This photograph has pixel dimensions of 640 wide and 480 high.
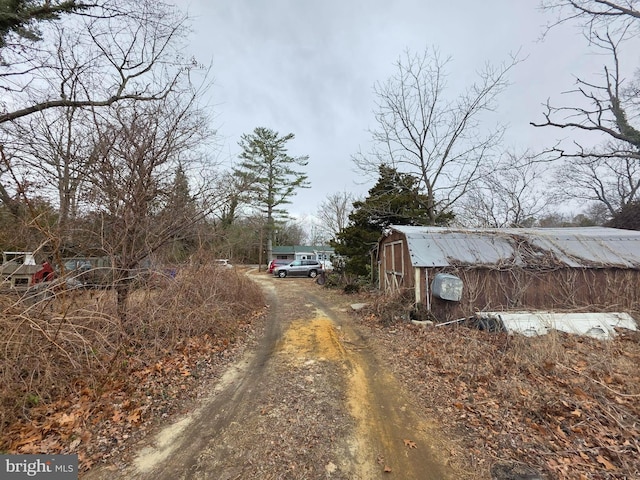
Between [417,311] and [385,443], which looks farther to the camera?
[417,311]

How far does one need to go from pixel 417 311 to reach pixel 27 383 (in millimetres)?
7835

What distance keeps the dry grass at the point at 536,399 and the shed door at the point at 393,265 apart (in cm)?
373

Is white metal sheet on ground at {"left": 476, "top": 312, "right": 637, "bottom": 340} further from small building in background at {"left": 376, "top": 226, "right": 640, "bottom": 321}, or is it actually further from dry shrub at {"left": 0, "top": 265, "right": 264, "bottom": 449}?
dry shrub at {"left": 0, "top": 265, "right": 264, "bottom": 449}

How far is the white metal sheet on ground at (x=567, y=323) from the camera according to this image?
625 centimetres

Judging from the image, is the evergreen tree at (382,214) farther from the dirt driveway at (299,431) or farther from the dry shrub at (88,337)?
the dirt driveway at (299,431)

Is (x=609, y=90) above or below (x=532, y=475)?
above

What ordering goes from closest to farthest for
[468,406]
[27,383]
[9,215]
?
[27,383], [468,406], [9,215]

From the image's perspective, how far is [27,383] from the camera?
3119mm

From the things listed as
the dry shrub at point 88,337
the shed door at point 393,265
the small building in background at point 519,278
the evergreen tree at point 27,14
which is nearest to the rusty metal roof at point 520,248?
the small building in background at point 519,278

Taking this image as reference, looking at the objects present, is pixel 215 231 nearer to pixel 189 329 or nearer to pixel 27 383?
pixel 189 329

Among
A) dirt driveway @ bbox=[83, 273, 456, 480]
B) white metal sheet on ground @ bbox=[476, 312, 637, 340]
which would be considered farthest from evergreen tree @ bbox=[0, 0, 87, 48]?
white metal sheet on ground @ bbox=[476, 312, 637, 340]

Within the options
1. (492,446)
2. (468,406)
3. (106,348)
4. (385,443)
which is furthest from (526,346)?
(106,348)

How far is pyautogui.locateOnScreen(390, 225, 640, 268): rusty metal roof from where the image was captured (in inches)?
310

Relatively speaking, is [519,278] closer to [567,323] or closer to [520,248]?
[520,248]
